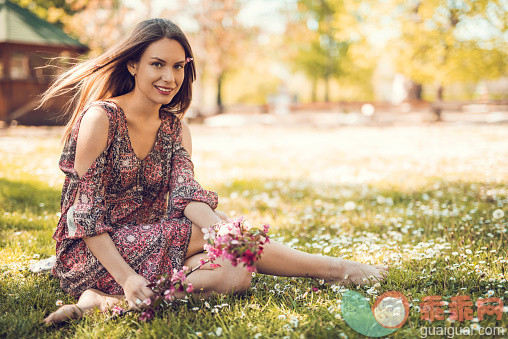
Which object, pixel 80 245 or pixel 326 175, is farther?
pixel 326 175

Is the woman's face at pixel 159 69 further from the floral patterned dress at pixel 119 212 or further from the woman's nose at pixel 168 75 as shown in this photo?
the floral patterned dress at pixel 119 212

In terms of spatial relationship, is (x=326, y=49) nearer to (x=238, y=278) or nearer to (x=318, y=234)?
(x=318, y=234)

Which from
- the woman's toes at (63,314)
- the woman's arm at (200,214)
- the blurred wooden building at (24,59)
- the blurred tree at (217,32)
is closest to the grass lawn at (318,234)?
the woman's toes at (63,314)

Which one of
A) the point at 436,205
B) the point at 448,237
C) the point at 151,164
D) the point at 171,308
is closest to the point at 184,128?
the point at 151,164

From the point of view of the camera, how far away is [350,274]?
9.74 ft

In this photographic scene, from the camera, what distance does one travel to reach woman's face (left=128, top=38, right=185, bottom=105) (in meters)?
2.87

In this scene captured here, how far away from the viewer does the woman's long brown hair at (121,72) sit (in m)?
2.88

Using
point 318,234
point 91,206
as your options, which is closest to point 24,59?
point 318,234

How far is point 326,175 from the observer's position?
26.2 feet

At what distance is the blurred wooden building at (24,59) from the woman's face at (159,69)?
17.2 metres

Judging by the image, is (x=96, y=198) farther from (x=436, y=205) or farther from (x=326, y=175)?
(x=326, y=175)

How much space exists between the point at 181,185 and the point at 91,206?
2.16 ft

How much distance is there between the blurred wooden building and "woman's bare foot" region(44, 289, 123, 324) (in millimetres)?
17468

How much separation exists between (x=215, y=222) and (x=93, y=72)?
56.3 inches
